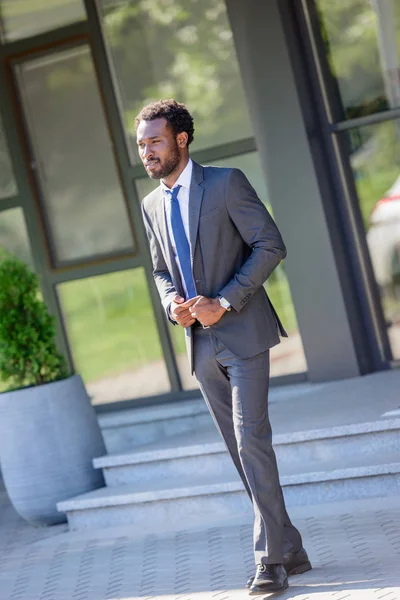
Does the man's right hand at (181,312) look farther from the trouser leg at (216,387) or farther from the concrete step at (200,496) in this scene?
the concrete step at (200,496)

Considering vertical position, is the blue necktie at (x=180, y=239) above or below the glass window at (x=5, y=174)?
below

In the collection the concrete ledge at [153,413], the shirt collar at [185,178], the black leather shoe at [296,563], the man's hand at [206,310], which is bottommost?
the black leather shoe at [296,563]

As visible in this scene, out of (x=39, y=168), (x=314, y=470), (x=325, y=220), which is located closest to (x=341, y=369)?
(x=325, y=220)

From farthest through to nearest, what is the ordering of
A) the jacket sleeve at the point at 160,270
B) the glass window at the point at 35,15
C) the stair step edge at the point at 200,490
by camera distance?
the glass window at the point at 35,15
the stair step edge at the point at 200,490
the jacket sleeve at the point at 160,270

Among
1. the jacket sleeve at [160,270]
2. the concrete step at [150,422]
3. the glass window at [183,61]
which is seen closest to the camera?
the jacket sleeve at [160,270]

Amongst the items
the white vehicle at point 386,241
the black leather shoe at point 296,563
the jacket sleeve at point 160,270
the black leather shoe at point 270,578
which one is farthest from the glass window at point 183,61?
the black leather shoe at point 270,578

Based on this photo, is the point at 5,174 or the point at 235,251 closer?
the point at 235,251

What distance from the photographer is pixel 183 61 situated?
8.10m

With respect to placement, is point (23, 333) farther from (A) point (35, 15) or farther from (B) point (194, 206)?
(A) point (35, 15)

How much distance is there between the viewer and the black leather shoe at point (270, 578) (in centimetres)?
442

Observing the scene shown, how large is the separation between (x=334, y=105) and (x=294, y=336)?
164cm

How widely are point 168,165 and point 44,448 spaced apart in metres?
2.98

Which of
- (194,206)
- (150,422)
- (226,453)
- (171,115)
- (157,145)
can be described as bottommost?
(226,453)

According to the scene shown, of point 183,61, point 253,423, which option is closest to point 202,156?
point 183,61
